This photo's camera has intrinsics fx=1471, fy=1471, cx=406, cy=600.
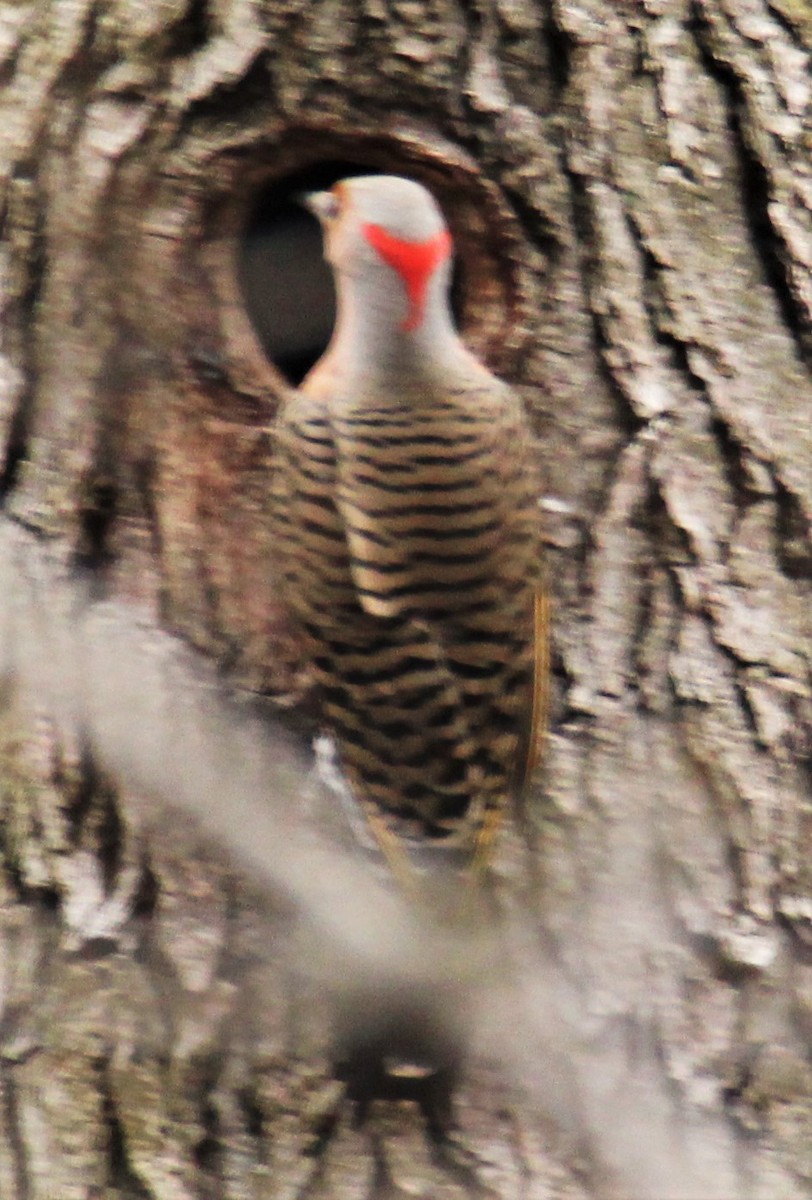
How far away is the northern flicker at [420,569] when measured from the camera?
1.96 m

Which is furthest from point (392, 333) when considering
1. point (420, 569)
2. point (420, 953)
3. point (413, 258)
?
point (420, 953)

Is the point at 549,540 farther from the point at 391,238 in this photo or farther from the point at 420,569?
the point at 391,238

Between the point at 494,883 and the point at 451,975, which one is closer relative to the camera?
the point at 451,975

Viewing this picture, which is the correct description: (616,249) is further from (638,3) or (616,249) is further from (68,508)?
(68,508)

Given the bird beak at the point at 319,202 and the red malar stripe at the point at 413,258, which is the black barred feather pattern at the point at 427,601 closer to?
the red malar stripe at the point at 413,258

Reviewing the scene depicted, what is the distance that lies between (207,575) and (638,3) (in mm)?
958

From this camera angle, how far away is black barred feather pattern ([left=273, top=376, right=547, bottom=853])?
1.96 m

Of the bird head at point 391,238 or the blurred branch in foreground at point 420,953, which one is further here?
the bird head at point 391,238

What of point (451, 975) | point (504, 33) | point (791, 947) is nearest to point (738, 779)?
point (791, 947)

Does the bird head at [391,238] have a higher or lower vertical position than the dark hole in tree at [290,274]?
higher

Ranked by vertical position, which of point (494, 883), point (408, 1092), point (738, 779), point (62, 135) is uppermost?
point (62, 135)

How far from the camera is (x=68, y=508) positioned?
2.00 m

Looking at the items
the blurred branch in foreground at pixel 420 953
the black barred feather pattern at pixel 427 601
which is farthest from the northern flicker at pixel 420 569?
the blurred branch in foreground at pixel 420 953

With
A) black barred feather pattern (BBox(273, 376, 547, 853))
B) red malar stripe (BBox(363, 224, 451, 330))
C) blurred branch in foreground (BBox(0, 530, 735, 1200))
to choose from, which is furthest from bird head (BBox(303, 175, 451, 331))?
blurred branch in foreground (BBox(0, 530, 735, 1200))
